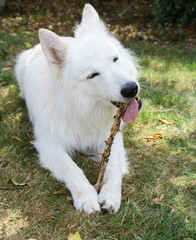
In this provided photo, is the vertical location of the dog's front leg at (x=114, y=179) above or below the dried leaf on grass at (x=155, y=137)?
above

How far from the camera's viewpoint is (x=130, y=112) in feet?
8.62

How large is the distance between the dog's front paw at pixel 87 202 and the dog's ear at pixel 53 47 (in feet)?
3.64

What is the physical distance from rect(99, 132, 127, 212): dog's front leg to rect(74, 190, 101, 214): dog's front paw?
0.14 ft

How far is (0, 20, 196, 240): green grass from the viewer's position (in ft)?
7.13

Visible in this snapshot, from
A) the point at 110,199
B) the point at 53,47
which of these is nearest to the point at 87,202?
the point at 110,199

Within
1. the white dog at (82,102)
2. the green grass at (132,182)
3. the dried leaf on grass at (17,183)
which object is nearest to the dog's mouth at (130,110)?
the white dog at (82,102)

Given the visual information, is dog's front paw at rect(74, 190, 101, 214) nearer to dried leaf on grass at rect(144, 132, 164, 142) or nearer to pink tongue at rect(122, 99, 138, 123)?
pink tongue at rect(122, 99, 138, 123)

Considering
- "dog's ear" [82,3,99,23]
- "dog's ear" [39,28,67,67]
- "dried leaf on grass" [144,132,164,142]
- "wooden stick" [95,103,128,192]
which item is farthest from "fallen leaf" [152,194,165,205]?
"dog's ear" [82,3,99,23]

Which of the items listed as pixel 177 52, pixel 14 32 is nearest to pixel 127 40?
pixel 177 52

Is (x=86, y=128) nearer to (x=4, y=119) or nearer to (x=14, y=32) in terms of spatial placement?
(x=4, y=119)

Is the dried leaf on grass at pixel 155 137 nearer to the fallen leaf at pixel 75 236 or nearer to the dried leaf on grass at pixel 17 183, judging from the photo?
the dried leaf on grass at pixel 17 183

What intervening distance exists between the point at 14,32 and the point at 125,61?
17.8 ft

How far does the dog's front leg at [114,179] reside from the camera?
7.56 feet

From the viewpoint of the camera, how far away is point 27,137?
3.45m
